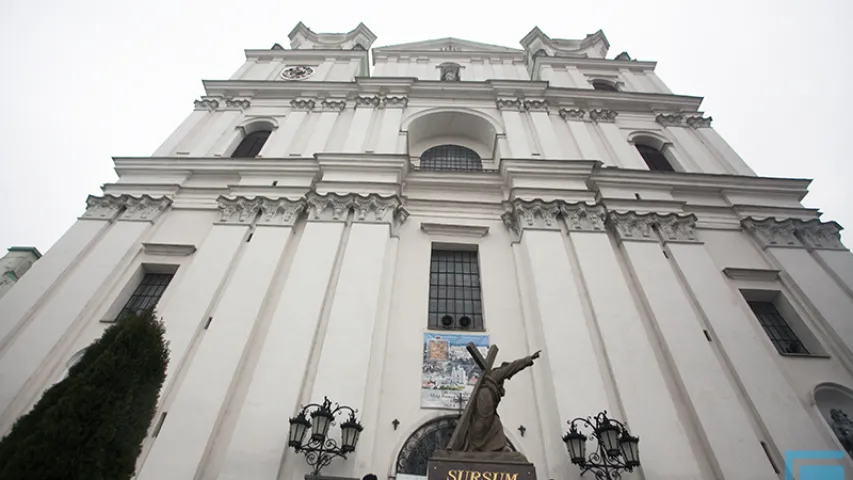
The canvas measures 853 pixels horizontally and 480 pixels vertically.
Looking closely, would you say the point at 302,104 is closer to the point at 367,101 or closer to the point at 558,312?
the point at 367,101

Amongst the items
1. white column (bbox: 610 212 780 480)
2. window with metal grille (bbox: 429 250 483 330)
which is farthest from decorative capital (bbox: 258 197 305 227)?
white column (bbox: 610 212 780 480)

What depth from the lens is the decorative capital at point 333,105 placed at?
60.5 feet

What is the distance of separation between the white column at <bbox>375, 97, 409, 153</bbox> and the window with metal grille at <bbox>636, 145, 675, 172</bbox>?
33.7 feet

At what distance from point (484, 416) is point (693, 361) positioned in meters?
5.87

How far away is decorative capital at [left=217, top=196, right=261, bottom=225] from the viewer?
13.2 meters

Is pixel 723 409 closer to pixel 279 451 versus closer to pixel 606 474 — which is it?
pixel 606 474

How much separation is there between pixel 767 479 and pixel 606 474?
3.21m

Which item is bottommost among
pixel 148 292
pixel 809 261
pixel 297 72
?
pixel 148 292

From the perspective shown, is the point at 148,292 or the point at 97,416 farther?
the point at 148,292

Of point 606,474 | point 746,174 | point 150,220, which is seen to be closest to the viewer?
point 606,474

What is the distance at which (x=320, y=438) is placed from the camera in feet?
25.6

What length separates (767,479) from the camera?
8.01m

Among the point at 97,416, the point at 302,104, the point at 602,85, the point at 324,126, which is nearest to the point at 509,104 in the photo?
the point at 602,85

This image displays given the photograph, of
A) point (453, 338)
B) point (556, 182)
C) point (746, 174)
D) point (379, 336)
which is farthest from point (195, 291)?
point (746, 174)
